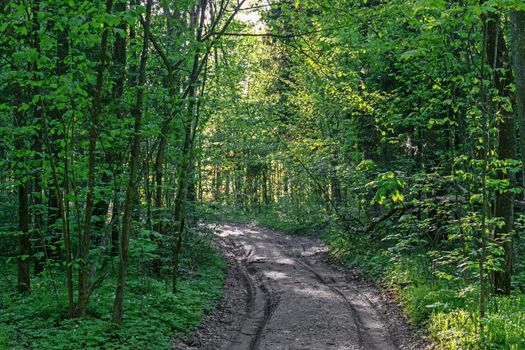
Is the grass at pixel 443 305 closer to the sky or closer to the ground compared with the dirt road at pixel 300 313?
closer to the sky

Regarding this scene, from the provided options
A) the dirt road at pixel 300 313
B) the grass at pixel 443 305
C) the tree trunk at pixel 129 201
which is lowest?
the dirt road at pixel 300 313

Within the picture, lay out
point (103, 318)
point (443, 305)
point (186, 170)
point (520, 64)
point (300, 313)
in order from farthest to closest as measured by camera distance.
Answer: point (300, 313), point (186, 170), point (443, 305), point (103, 318), point (520, 64)

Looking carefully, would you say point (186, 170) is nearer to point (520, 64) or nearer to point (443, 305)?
point (443, 305)

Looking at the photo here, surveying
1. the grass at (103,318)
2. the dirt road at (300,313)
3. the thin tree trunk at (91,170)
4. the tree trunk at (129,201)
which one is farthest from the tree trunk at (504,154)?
the thin tree trunk at (91,170)

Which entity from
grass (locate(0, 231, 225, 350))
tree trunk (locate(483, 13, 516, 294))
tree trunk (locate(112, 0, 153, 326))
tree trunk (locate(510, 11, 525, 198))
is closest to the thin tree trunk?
grass (locate(0, 231, 225, 350))

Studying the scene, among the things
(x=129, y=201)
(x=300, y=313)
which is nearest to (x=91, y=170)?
(x=129, y=201)

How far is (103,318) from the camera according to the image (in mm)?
7410

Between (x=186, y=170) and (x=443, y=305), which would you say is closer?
(x=443, y=305)

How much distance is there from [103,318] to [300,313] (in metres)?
4.11

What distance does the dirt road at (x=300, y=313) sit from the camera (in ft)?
25.7

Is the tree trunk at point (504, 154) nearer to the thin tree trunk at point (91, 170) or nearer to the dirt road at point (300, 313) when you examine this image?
the dirt road at point (300, 313)

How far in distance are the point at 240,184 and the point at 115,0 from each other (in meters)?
33.5

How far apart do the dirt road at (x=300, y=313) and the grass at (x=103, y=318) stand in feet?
1.47

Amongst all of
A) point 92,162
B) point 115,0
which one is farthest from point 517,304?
point 115,0
